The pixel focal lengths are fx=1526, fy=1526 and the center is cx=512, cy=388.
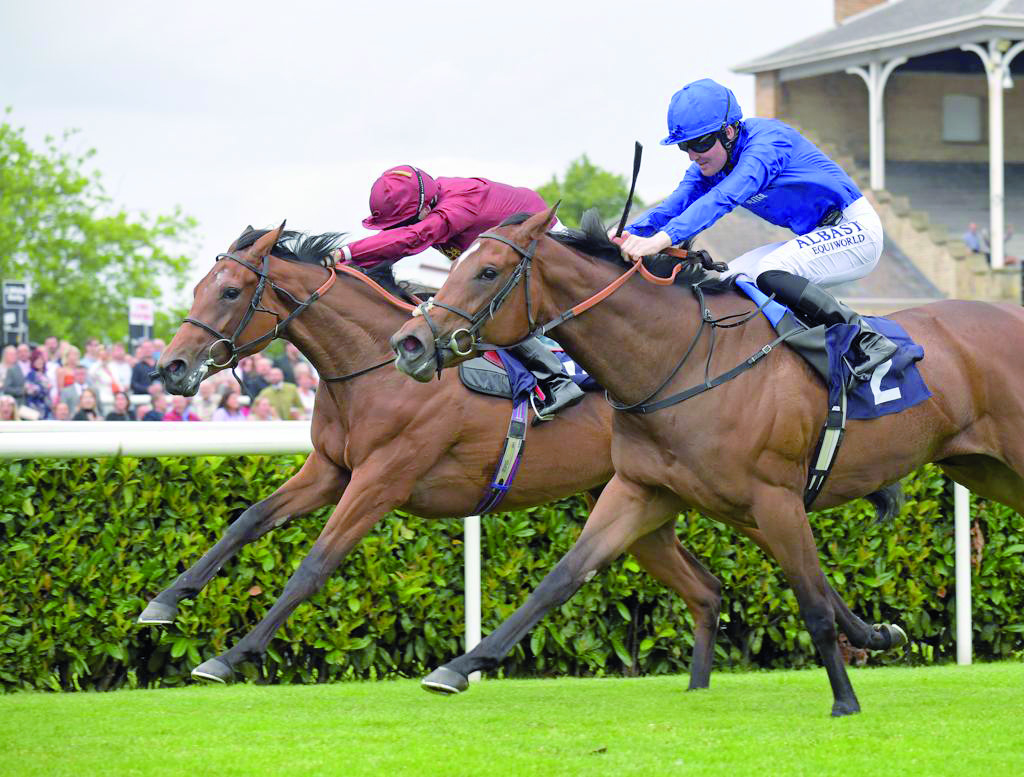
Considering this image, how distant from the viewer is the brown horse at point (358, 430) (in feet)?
19.3

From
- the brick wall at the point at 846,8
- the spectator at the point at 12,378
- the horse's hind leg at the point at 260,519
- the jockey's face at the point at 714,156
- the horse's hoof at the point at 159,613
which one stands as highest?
the brick wall at the point at 846,8

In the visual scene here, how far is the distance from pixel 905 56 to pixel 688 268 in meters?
24.9

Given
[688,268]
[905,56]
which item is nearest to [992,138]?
[905,56]

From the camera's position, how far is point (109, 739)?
5.01m

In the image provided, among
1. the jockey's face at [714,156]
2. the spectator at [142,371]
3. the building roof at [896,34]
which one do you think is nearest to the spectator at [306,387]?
the spectator at [142,371]

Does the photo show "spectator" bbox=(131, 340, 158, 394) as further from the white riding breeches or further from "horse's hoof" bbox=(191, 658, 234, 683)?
the white riding breeches

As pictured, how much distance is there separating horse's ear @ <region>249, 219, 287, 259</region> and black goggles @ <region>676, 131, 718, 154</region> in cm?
170

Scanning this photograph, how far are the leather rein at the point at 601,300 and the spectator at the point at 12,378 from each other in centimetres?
986

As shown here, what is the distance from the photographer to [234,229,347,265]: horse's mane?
244 inches

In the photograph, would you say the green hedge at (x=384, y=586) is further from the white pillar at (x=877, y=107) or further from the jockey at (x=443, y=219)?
the white pillar at (x=877, y=107)

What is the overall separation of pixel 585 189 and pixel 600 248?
51.0 meters

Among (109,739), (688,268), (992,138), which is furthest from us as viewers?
(992,138)

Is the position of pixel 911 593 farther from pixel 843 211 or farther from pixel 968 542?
pixel 843 211

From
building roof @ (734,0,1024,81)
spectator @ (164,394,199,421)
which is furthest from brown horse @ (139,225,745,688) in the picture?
building roof @ (734,0,1024,81)
